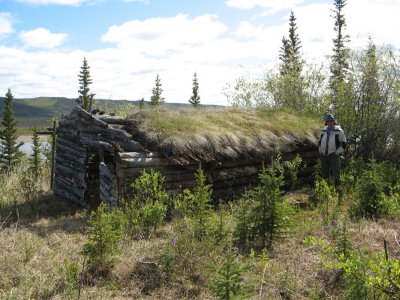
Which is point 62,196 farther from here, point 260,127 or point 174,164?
point 260,127

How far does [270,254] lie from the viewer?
18.9 ft

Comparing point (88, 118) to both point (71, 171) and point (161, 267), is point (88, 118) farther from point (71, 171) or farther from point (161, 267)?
point (161, 267)

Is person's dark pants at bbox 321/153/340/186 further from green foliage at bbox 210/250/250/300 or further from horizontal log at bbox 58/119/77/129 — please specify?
green foliage at bbox 210/250/250/300

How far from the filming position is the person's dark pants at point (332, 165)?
33.2 feet

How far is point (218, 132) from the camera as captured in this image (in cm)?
995

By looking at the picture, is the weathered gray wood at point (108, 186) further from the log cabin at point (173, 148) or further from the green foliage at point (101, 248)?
the green foliage at point (101, 248)

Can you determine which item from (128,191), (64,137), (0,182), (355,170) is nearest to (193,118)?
(128,191)

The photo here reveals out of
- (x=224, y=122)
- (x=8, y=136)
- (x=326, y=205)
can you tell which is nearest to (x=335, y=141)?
(x=326, y=205)

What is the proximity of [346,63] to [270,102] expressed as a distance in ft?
11.9

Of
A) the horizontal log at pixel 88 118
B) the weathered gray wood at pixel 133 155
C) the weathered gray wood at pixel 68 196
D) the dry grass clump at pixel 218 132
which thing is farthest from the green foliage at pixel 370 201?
the weathered gray wood at pixel 68 196

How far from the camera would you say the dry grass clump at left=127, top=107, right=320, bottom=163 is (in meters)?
9.17

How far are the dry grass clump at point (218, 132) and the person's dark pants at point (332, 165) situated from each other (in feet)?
3.43

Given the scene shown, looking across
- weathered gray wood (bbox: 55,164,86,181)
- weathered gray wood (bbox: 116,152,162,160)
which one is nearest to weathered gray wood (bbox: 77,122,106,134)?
weathered gray wood (bbox: 55,164,86,181)

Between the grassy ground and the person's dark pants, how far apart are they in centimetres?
286
